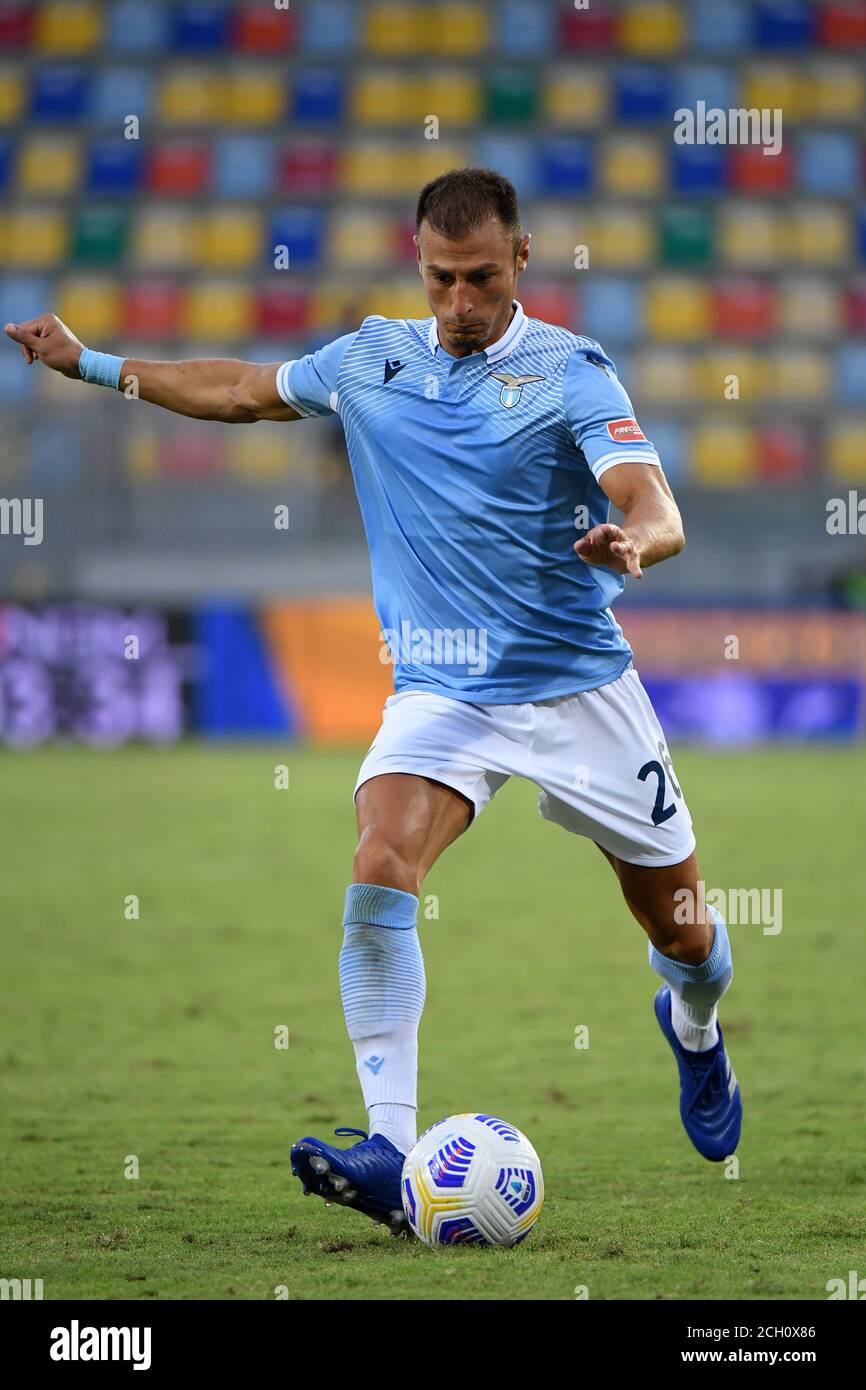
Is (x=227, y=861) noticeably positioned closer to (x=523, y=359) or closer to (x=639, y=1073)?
(x=639, y=1073)

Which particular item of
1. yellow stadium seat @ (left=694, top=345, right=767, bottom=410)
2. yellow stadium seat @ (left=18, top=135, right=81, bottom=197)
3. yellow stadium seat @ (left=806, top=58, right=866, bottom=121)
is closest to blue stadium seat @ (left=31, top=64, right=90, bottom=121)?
yellow stadium seat @ (left=18, top=135, right=81, bottom=197)

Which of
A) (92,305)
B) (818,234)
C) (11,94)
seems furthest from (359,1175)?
(11,94)

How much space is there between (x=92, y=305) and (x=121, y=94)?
3.66 metres

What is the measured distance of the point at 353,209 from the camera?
22250mm

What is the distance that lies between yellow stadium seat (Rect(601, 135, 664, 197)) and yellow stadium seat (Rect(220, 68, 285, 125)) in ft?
13.9

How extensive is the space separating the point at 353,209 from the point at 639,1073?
59.2 feet

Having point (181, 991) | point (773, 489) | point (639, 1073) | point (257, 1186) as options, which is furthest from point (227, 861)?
point (773, 489)

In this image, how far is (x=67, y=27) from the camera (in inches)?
965

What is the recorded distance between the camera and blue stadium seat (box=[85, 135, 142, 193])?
2333 cm

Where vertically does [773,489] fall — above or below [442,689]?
above

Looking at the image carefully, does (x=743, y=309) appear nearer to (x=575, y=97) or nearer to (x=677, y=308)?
(x=677, y=308)

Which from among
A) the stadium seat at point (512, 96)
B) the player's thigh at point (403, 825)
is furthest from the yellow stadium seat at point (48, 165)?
the player's thigh at point (403, 825)

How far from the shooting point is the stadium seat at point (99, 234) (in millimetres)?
22641

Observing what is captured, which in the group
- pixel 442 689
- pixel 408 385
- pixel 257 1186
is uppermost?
pixel 408 385
